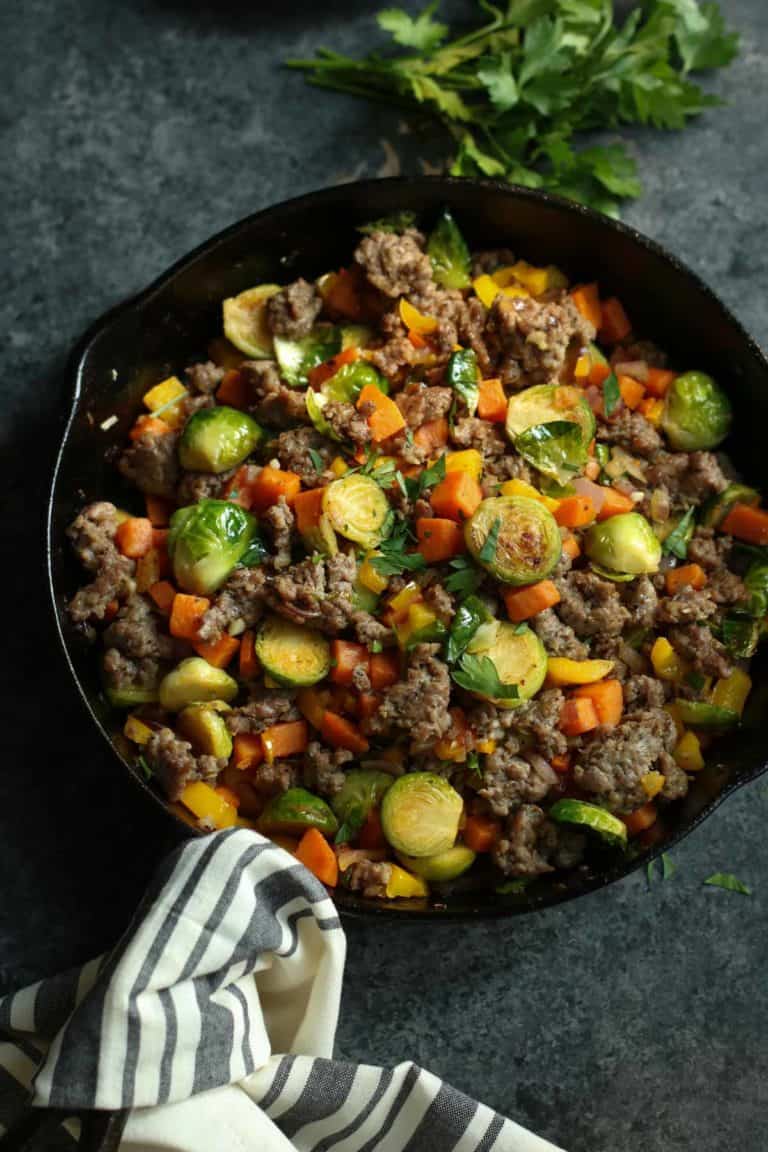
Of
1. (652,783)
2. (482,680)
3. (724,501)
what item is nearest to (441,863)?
(482,680)

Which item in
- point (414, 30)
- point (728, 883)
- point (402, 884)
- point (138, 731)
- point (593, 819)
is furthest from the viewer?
point (414, 30)

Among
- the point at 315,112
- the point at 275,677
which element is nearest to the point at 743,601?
the point at 275,677

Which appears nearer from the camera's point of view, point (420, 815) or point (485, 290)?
point (420, 815)

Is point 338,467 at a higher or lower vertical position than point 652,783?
higher

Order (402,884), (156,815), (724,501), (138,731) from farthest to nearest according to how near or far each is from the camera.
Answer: (156,815) → (724,501) → (138,731) → (402,884)

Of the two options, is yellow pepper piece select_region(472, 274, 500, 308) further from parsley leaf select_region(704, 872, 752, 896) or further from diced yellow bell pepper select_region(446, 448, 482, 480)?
parsley leaf select_region(704, 872, 752, 896)

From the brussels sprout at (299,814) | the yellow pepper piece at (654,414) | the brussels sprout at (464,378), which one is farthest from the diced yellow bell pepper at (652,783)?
the brussels sprout at (464,378)

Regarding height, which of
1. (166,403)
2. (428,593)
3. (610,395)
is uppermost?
(610,395)

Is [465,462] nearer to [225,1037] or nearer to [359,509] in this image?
[359,509]
